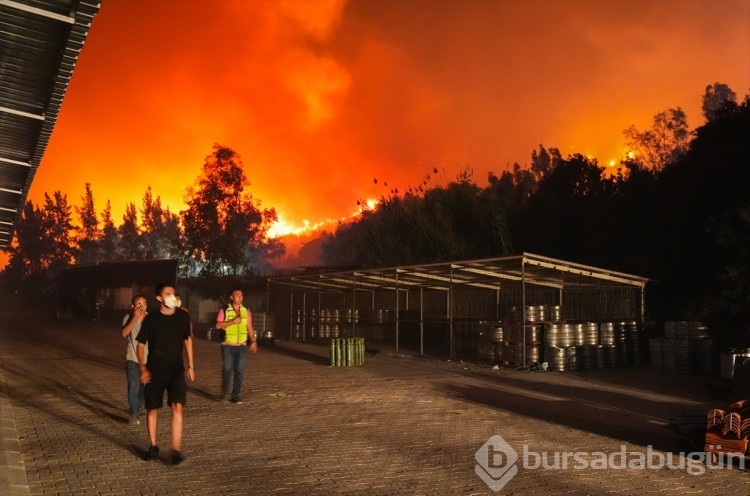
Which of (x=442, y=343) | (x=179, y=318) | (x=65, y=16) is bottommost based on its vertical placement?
(x=442, y=343)

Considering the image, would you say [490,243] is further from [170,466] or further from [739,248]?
[170,466]

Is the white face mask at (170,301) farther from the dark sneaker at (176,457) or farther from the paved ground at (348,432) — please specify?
the paved ground at (348,432)

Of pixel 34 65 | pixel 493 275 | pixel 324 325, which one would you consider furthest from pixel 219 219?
pixel 34 65

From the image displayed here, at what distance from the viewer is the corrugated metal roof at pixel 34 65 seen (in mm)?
7184

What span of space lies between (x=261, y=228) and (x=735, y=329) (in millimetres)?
43406

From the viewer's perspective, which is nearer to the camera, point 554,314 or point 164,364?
point 164,364

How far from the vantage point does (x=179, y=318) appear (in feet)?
23.7

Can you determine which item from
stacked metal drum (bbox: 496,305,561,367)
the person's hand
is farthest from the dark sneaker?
stacked metal drum (bbox: 496,305,561,367)

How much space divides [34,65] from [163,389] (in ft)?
15.4

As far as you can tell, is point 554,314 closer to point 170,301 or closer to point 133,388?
point 133,388

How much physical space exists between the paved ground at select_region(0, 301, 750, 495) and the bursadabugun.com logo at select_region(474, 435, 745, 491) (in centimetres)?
9

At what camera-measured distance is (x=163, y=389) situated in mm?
7059

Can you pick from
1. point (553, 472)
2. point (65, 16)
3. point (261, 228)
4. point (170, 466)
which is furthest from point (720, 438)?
point (261, 228)

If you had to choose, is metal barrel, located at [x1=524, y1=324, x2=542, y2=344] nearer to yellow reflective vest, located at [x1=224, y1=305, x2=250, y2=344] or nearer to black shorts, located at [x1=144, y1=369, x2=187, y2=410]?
yellow reflective vest, located at [x1=224, y1=305, x2=250, y2=344]
